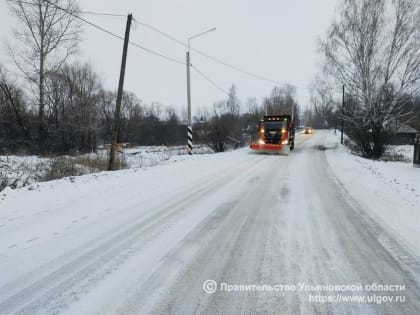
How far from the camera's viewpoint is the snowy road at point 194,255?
2277 millimetres

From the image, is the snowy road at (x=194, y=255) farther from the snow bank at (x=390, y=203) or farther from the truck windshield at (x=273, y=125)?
the truck windshield at (x=273, y=125)

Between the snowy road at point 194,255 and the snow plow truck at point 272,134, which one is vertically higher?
the snow plow truck at point 272,134

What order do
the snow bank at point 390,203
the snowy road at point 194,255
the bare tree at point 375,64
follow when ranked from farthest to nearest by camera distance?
the bare tree at point 375,64 → the snow bank at point 390,203 → the snowy road at point 194,255

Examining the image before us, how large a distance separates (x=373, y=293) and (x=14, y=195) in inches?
297

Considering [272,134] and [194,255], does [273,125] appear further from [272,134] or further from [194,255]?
[194,255]

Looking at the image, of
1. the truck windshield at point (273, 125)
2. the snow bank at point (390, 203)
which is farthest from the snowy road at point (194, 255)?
the truck windshield at point (273, 125)

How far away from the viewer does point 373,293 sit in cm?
240

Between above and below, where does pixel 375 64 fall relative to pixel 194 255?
above

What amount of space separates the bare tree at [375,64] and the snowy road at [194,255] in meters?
12.9

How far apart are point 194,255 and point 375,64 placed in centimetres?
1782

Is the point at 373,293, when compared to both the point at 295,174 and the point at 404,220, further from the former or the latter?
the point at 295,174

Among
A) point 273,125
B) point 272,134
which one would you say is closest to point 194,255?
point 272,134

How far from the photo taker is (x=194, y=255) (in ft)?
10.4

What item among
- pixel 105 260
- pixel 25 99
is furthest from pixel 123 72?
pixel 25 99
